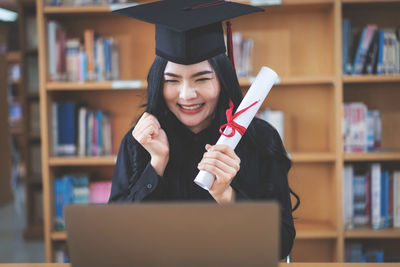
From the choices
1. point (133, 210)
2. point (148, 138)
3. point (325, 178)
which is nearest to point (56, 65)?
point (148, 138)

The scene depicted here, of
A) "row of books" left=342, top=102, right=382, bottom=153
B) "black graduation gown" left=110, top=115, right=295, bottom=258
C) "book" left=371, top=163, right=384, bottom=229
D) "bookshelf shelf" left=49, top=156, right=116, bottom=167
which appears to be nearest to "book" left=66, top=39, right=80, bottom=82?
"bookshelf shelf" left=49, top=156, right=116, bottom=167

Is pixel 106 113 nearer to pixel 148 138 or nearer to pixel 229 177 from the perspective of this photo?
pixel 148 138

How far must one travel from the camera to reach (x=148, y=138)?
1260 millimetres

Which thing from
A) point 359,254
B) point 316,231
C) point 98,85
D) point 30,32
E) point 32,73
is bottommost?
point 359,254

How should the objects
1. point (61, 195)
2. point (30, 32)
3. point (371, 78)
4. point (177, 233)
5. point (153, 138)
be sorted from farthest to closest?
point (30, 32), point (61, 195), point (371, 78), point (153, 138), point (177, 233)

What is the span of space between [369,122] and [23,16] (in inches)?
126

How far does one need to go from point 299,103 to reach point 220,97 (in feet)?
4.98

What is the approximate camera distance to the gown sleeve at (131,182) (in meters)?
1.32

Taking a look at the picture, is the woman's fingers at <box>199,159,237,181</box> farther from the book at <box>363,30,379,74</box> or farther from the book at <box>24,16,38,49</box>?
the book at <box>24,16,38,49</box>

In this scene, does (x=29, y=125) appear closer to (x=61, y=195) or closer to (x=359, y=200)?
(x=61, y=195)

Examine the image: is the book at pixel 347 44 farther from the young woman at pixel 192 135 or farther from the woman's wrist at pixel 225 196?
the woman's wrist at pixel 225 196

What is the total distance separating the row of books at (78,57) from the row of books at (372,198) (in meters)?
1.62

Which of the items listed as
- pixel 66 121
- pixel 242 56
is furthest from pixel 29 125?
pixel 242 56

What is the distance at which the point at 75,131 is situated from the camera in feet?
8.67
